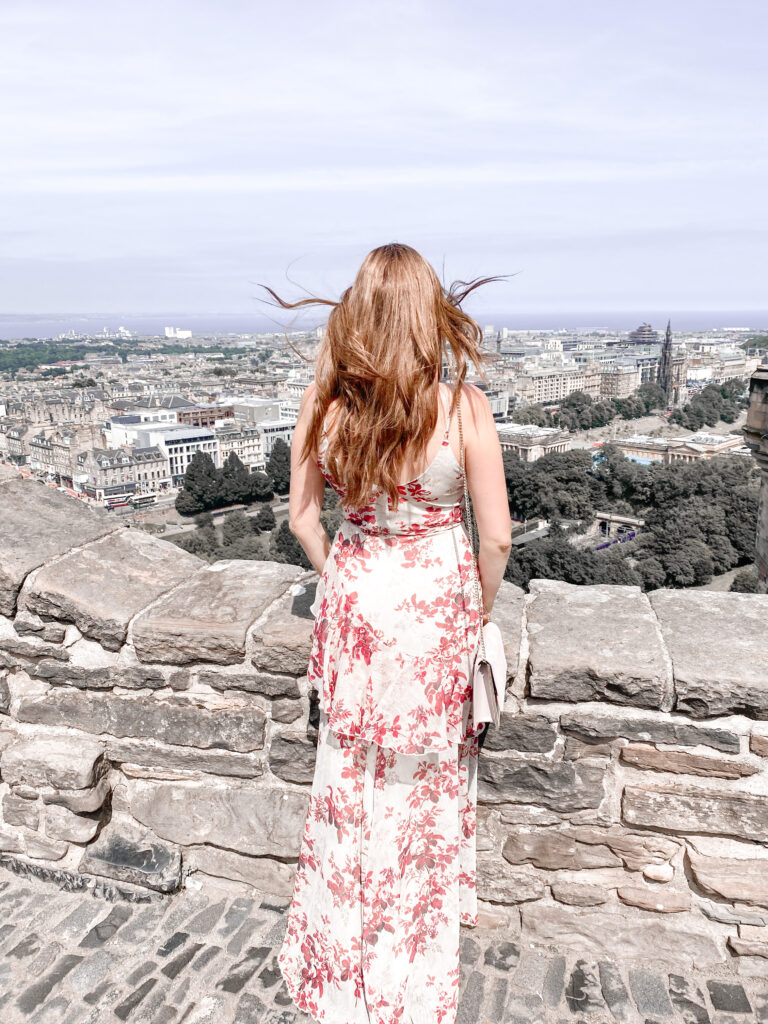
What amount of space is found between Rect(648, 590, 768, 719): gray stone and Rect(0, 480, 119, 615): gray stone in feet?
5.33

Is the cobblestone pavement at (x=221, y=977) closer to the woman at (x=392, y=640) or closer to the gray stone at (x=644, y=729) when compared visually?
the woman at (x=392, y=640)

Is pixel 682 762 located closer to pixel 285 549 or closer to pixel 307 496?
pixel 307 496

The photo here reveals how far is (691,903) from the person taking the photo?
5.57 ft

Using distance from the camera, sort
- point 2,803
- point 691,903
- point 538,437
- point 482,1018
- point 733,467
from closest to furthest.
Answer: point 482,1018 < point 691,903 < point 2,803 < point 733,467 < point 538,437

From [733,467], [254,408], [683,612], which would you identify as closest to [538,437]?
[733,467]

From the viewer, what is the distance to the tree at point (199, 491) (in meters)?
44.3

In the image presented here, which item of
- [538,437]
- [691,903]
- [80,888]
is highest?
[691,903]

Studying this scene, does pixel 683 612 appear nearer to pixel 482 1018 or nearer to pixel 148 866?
pixel 482 1018

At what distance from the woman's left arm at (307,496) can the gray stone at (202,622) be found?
0.35 meters

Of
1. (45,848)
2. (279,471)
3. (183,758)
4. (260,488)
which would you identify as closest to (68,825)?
(45,848)

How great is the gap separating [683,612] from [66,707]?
63.3 inches

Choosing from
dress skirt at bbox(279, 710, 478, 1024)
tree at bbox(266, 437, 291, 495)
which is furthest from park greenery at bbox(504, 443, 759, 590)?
dress skirt at bbox(279, 710, 478, 1024)

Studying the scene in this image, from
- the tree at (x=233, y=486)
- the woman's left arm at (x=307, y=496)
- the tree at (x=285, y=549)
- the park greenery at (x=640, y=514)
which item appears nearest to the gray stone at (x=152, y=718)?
the woman's left arm at (x=307, y=496)

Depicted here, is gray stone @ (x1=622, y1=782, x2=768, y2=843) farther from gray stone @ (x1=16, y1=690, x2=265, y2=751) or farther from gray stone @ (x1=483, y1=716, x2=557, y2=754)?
gray stone @ (x1=16, y1=690, x2=265, y2=751)
